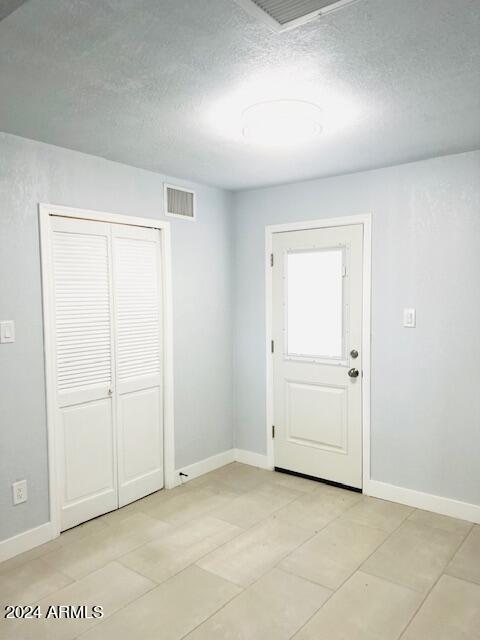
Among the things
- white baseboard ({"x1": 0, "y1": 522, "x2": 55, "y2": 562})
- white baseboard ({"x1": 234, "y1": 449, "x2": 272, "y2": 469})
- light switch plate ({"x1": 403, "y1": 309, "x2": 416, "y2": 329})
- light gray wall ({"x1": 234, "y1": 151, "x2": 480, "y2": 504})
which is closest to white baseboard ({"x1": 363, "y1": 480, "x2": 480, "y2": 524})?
light gray wall ({"x1": 234, "y1": 151, "x2": 480, "y2": 504})

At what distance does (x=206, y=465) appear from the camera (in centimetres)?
400

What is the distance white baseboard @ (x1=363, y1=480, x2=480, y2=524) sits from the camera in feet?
10.1

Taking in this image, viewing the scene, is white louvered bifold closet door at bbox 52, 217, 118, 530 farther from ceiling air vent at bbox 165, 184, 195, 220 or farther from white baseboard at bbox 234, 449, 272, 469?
white baseboard at bbox 234, 449, 272, 469

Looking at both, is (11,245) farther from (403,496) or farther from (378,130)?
(403,496)

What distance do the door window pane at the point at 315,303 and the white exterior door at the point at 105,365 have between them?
42.3 inches

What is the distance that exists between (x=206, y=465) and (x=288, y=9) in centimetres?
337

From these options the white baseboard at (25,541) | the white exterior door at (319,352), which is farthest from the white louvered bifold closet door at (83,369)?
the white exterior door at (319,352)

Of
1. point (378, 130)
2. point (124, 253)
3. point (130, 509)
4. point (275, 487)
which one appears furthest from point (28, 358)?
point (378, 130)

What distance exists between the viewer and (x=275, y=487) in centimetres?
368

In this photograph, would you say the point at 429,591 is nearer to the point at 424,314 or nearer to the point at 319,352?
the point at 424,314

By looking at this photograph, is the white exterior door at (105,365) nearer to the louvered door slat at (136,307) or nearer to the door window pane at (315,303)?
the louvered door slat at (136,307)

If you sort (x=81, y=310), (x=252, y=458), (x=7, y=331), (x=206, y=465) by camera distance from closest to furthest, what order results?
(x=7, y=331) → (x=81, y=310) → (x=206, y=465) → (x=252, y=458)

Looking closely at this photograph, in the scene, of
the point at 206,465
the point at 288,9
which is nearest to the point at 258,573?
the point at 206,465

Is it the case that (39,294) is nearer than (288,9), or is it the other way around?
(288,9)
